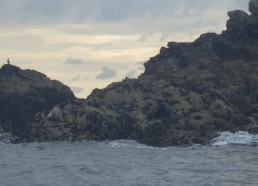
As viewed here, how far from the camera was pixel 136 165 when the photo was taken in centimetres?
5778

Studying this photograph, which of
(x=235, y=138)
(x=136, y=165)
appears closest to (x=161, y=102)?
(x=235, y=138)

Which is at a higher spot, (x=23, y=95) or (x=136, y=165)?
(x=23, y=95)

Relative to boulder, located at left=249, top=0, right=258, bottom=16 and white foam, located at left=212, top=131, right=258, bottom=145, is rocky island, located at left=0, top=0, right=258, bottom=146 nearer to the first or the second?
boulder, located at left=249, top=0, right=258, bottom=16

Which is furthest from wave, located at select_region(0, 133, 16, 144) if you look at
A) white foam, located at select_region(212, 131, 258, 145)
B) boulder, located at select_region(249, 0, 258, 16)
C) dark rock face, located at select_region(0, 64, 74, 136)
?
boulder, located at select_region(249, 0, 258, 16)

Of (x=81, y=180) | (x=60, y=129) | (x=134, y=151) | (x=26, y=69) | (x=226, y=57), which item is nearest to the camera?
(x=81, y=180)

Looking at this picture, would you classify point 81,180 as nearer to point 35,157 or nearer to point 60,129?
point 35,157

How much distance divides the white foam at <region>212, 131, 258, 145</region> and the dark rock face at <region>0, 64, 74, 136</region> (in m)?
44.4

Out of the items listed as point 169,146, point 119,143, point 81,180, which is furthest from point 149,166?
point 119,143

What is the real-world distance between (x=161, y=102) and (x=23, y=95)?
126 feet

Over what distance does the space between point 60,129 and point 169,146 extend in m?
28.4

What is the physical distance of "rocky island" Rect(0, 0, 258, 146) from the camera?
3573 inches

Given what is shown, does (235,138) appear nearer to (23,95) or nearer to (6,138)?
(6,138)

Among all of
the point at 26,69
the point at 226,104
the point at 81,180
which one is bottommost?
the point at 81,180

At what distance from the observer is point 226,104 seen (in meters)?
94.2
